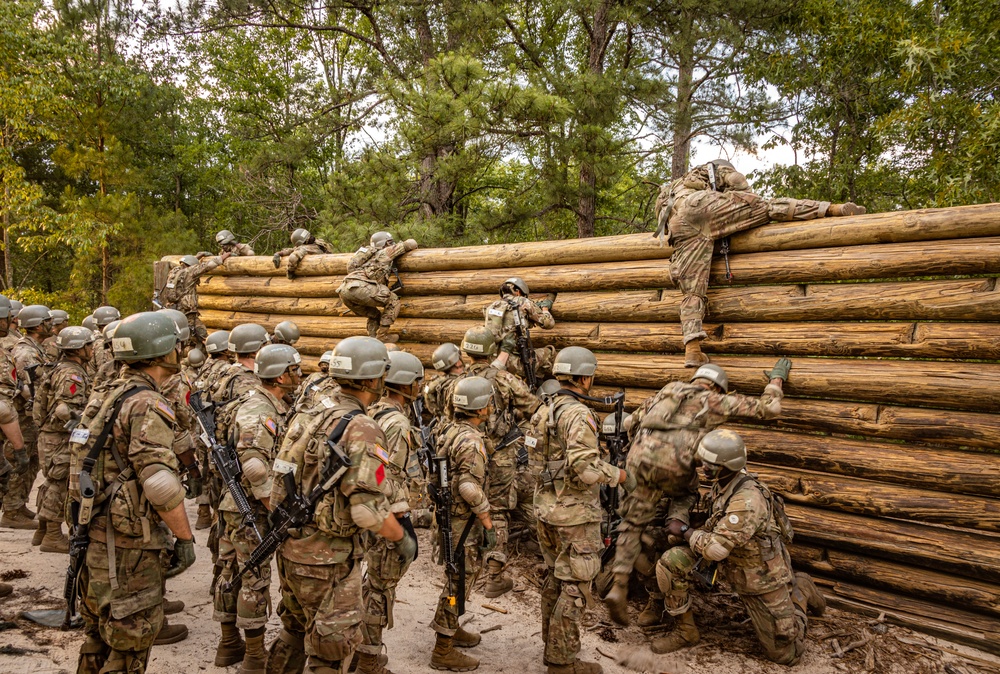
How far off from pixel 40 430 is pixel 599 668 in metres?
7.38

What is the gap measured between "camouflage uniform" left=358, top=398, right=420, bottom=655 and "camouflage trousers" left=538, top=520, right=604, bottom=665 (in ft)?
4.36

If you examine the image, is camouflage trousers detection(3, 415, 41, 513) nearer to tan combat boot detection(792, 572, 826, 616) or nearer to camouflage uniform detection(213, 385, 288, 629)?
camouflage uniform detection(213, 385, 288, 629)

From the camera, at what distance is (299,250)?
13531mm

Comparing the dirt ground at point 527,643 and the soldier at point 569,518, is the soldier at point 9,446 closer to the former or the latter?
the dirt ground at point 527,643

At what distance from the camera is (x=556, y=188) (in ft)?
44.0

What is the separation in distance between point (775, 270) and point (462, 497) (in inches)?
171

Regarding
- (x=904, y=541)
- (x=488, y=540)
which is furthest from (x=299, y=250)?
(x=904, y=541)

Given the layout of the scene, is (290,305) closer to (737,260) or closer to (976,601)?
(737,260)

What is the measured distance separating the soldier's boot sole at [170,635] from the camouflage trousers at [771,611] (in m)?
4.53

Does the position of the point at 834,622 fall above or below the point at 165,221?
below

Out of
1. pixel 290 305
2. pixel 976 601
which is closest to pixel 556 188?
pixel 290 305

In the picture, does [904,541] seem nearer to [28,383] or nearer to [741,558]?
[741,558]

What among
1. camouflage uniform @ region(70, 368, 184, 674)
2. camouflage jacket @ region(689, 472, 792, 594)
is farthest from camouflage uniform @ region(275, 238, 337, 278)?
camouflage jacket @ region(689, 472, 792, 594)

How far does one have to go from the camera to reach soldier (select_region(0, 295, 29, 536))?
25.0 ft
